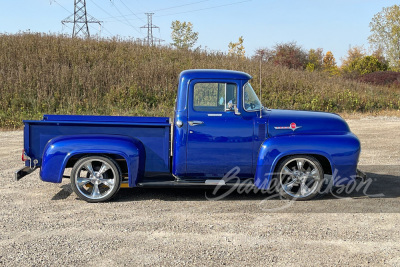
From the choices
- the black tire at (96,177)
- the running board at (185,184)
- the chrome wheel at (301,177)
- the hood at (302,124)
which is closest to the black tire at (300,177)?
the chrome wheel at (301,177)

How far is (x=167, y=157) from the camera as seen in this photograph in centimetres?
600

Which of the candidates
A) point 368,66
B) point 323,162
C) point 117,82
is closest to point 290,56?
point 368,66

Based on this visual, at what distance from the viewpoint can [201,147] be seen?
595 centimetres

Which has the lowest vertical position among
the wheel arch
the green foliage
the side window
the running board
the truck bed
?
the running board

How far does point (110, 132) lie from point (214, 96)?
1.65m

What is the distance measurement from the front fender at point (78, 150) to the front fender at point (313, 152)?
185 centimetres

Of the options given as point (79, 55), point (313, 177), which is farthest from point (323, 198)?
point (79, 55)

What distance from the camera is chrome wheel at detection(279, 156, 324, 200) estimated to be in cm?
602

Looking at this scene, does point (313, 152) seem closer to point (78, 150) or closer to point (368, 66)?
point (78, 150)

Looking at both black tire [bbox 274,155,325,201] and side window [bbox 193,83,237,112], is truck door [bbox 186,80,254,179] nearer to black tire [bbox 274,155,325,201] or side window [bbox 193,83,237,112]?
side window [bbox 193,83,237,112]

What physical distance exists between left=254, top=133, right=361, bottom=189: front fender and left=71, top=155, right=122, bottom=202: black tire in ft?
6.84

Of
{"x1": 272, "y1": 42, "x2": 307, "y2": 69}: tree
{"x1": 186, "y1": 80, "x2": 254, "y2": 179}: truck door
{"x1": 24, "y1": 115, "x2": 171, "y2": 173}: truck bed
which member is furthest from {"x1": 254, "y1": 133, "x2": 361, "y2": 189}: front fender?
{"x1": 272, "y1": 42, "x2": 307, "y2": 69}: tree

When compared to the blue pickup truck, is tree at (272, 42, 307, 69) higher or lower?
higher

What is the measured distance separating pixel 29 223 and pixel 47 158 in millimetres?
999
